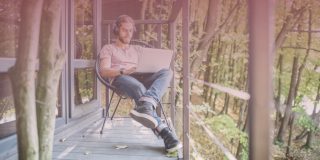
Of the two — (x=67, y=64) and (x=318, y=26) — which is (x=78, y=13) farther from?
(x=318, y=26)

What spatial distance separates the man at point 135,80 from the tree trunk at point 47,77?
4.96 ft

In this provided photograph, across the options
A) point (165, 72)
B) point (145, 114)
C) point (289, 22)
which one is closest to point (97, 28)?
point (165, 72)

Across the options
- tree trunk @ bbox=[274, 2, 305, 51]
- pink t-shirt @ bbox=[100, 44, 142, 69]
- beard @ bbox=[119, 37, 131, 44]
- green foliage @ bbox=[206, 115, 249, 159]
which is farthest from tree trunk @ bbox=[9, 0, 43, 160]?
green foliage @ bbox=[206, 115, 249, 159]

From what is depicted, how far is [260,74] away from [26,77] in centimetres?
66

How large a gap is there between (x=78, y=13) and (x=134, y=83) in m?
1.42

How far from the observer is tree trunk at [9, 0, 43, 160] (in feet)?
3.35

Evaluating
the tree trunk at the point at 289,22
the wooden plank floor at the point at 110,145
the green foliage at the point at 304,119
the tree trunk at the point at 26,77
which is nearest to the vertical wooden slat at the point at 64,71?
the wooden plank floor at the point at 110,145

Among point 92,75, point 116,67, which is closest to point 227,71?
point 92,75

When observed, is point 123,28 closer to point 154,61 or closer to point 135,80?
point 154,61

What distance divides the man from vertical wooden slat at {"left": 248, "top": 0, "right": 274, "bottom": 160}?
2084 millimetres

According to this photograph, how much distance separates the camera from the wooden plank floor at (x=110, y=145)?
274 centimetres

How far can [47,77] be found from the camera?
1205 millimetres

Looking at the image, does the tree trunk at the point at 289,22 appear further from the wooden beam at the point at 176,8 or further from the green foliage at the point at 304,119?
the wooden beam at the point at 176,8

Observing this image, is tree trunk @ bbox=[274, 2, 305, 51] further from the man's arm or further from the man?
the man's arm
